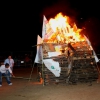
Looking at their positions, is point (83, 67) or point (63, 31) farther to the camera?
point (63, 31)

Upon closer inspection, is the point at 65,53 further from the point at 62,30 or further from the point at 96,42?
the point at 96,42

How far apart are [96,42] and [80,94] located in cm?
3974

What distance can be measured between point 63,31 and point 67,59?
2.45m

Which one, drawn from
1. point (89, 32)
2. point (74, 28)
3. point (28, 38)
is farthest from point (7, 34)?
point (74, 28)

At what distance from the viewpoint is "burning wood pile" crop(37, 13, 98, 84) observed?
1303 centimetres

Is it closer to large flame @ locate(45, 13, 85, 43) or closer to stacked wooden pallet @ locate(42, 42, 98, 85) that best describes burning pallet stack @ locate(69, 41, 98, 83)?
stacked wooden pallet @ locate(42, 42, 98, 85)

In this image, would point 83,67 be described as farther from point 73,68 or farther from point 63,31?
point 63,31

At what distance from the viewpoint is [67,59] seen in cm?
1320

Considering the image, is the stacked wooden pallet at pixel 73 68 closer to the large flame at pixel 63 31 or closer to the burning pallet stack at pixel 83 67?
the burning pallet stack at pixel 83 67

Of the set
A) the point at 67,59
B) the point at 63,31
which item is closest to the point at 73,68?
the point at 67,59

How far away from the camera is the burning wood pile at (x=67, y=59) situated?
42.8 feet

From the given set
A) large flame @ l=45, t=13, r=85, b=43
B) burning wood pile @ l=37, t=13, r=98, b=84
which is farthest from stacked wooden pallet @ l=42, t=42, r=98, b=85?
large flame @ l=45, t=13, r=85, b=43

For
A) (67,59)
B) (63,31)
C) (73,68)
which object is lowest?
(73,68)

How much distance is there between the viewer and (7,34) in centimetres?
5131
